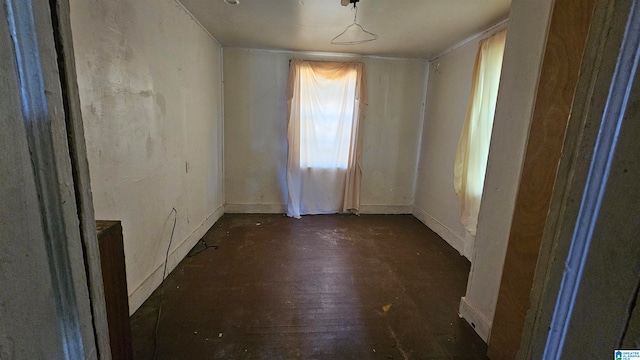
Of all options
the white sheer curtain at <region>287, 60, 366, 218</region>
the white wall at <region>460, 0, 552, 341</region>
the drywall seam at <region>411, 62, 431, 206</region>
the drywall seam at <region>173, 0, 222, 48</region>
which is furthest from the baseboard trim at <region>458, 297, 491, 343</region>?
the drywall seam at <region>173, 0, 222, 48</region>

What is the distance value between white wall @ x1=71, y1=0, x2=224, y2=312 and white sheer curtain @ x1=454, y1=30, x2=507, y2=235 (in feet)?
9.28

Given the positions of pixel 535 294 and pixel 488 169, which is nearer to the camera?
pixel 535 294

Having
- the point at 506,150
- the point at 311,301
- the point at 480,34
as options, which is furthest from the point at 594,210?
the point at 480,34

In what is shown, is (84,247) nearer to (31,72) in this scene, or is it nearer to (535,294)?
(31,72)

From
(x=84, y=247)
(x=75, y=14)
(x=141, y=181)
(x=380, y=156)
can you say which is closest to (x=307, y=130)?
(x=380, y=156)

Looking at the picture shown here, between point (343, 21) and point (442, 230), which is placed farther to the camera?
point (442, 230)

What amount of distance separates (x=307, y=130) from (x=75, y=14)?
2745mm

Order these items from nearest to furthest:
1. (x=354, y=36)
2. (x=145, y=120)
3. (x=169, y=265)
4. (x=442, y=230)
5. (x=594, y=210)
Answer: (x=594, y=210), (x=145, y=120), (x=169, y=265), (x=354, y=36), (x=442, y=230)

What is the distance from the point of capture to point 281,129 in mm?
3934

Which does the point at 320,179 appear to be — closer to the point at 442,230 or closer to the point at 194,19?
the point at 442,230

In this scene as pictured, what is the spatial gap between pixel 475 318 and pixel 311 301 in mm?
1163

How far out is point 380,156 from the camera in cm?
417

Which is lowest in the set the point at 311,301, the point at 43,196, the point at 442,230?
the point at 311,301

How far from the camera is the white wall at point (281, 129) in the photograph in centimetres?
378
